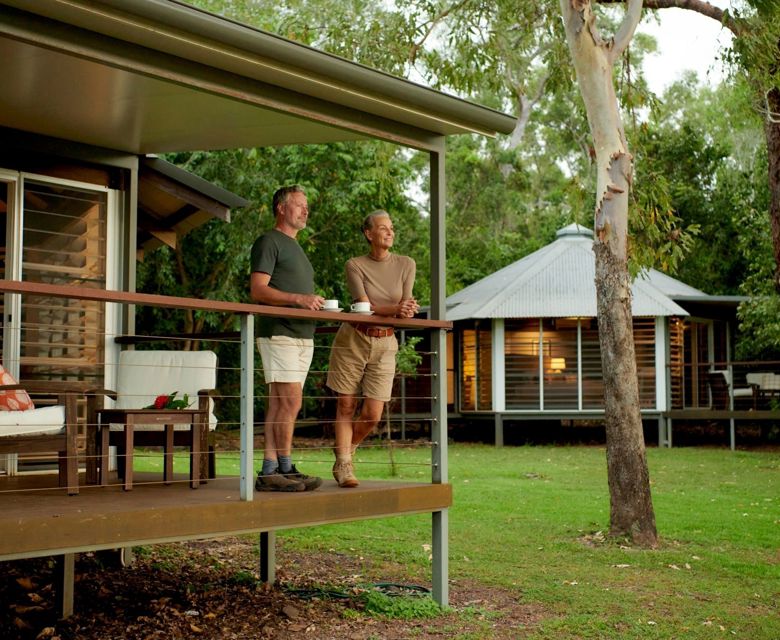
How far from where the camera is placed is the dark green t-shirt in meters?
6.23

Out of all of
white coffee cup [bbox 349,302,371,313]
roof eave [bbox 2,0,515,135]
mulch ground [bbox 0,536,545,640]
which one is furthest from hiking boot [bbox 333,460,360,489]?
roof eave [bbox 2,0,515,135]

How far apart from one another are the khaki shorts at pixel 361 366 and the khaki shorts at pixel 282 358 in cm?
38

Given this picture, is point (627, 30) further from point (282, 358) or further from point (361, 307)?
point (282, 358)

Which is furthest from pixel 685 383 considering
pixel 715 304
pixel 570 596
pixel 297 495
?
pixel 297 495

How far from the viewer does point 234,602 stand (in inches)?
282

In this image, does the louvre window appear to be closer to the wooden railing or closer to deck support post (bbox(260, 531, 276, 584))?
the wooden railing

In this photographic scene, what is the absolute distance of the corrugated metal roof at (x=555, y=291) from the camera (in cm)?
2016

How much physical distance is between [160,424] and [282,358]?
0.94 m

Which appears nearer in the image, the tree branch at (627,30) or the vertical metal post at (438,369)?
the vertical metal post at (438,369)

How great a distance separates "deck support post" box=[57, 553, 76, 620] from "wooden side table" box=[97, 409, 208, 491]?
1.71 feet

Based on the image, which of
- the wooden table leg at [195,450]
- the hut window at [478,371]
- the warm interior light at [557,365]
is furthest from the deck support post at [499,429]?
the wooden table leg at [195,450]

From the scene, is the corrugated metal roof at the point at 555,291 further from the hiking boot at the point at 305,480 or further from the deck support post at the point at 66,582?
the deck support post at the point at 66,582

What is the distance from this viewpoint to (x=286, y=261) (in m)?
6.33

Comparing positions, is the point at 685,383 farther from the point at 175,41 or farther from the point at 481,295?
the point at 175,41
